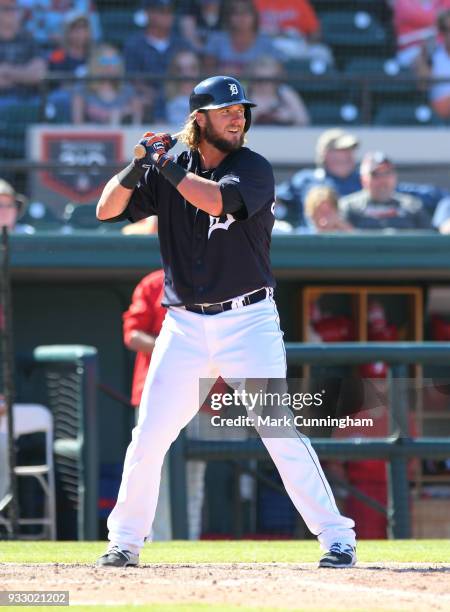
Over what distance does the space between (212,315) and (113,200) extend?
56 cm

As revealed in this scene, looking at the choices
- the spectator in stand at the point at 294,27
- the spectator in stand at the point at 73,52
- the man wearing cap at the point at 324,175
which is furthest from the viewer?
the spectator in stand at the point at 294,27

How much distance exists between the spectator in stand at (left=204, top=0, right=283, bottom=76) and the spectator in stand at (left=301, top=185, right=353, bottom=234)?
3.64 meters

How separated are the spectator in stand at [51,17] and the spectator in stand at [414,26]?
10.3 ft

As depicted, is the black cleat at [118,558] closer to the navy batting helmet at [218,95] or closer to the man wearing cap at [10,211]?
the navy batting helmet at [218,95]

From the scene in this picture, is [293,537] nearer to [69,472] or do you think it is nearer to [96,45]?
[69,472]

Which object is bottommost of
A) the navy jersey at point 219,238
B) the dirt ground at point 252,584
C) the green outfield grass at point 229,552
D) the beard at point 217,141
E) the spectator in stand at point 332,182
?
the green outfield grass at point 229,552

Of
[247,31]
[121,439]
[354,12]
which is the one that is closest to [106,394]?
[121,439]

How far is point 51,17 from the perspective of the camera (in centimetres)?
1211

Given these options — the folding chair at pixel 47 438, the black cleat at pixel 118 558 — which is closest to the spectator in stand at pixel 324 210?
the folding chair at pixel 47 438

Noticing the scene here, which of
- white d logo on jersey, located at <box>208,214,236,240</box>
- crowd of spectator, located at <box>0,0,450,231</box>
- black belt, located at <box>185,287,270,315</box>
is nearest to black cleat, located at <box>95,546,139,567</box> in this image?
black belt, located at <box>185,287,270,315</box>

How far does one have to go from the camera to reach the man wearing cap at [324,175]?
9180mm

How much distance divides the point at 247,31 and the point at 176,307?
805 cm

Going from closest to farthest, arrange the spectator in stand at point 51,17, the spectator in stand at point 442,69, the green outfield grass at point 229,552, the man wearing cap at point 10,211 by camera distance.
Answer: the green outfield grass at point 229,552, the man wearing cap at point 10,211, the spectator in stand at point 442,69, the spectator in stand at point 51,17

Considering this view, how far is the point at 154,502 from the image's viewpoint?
14.4 ft
